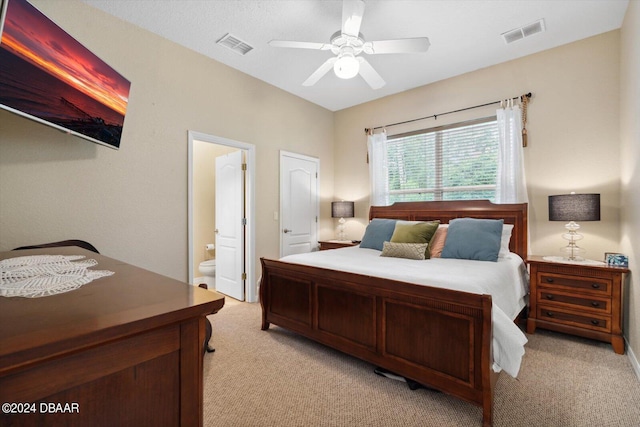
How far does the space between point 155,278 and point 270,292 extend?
6.74ft

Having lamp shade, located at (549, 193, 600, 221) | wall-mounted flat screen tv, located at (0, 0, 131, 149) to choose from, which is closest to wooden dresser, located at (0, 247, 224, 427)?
wall-mounted flat screen tv, located at (0, 0, 131, 149)

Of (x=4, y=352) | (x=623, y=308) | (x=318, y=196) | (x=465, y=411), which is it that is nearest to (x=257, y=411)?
(x=465, y=411)

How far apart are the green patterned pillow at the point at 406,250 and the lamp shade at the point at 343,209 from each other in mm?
1713

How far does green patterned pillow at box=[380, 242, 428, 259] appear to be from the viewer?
9.33 ft

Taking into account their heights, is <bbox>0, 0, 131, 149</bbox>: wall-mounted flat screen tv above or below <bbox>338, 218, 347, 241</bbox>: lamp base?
above

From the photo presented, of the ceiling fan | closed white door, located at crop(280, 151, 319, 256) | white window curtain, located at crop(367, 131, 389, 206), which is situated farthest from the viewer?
white window curtain, located at crop(367, 131, 389, 206)

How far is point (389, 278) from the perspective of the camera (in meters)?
2.07

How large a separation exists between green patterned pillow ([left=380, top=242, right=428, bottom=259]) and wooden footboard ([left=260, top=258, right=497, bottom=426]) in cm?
86

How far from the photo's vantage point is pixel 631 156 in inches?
96.3

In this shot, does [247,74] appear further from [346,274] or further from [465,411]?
[465,411]

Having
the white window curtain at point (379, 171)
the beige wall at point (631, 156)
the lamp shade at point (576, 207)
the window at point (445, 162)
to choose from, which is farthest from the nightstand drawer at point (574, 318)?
the white window curtain at point (379, 171)

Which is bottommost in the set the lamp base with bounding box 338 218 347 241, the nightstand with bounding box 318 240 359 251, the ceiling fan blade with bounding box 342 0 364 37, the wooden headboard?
the nightstand with bounding box 318 240 359 251

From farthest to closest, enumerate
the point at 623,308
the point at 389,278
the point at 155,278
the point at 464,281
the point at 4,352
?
the point at 623,308
the point at 389,278
the point at 464,281
the point at 155,278
the point at 4,352

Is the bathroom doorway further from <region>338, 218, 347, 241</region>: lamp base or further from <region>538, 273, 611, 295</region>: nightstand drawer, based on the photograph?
<region>538, 273, 611, 295</region>: nightstand drawer
